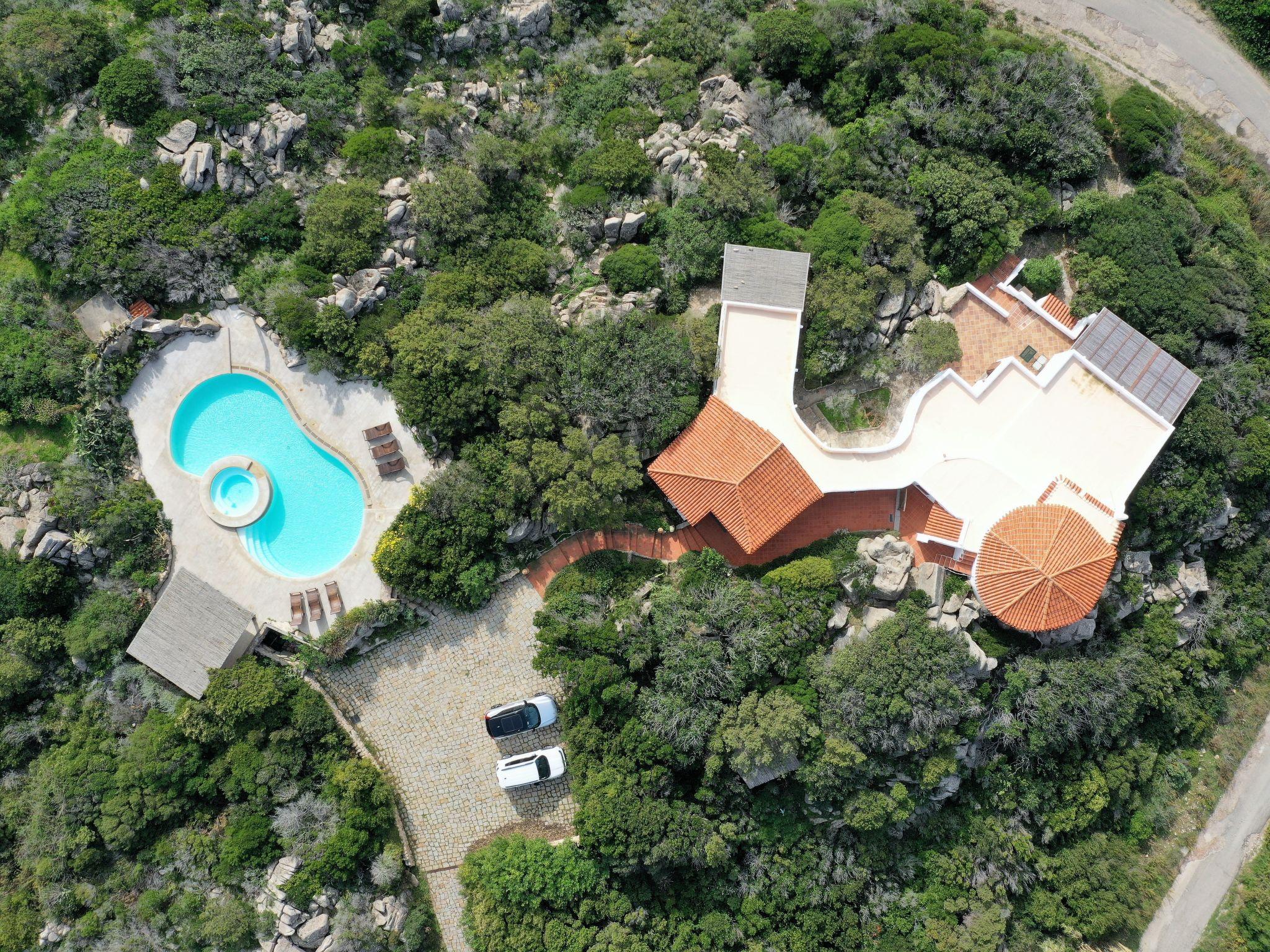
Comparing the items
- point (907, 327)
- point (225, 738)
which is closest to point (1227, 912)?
point (907, 327)

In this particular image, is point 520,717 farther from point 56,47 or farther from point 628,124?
point 56,47

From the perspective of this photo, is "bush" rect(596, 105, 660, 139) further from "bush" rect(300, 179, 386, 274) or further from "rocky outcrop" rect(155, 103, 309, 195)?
"rocky outcrop" rect(155, 103, 309, 195)

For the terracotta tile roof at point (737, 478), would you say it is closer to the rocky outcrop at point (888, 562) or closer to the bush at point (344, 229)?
the rocky outcrop at point (888, 562)

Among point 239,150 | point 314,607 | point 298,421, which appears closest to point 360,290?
point 298,421

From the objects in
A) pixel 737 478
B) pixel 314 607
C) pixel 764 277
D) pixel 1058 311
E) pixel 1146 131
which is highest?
pixel 1146 131

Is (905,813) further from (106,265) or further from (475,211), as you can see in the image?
(106,265)

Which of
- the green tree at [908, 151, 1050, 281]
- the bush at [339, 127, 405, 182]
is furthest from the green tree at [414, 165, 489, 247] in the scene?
the green tree at [908, 151, 1050, 281]
